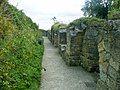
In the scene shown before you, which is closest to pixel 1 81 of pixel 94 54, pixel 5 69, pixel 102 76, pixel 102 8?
pixel 5 69

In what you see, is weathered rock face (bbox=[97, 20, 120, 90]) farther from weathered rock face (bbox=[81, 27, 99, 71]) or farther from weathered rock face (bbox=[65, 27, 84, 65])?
weathered rock face (bbox=[65, 27, 84, 65])

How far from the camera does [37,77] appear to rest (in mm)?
9734

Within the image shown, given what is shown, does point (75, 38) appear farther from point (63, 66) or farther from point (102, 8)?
point (102, 8)

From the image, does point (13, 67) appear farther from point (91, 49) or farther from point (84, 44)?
point (84, 44)

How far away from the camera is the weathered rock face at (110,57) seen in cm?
654

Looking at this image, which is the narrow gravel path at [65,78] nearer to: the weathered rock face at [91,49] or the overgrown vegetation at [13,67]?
the weathered rock face at [91,49]

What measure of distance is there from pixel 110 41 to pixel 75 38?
251 inches

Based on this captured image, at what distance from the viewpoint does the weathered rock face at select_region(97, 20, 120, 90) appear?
258 inches

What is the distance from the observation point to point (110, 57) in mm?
7004

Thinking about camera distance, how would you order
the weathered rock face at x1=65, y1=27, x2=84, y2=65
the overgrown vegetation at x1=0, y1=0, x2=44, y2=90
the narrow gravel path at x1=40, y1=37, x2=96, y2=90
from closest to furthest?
the overgrown vegetation at x1=0, y1=0, x2=44, y2=90 < the narrow gravel path at x1=40, y1=37, x2=96, y2=90 < the weathered rock face at x1=65, y1=27, x2=84, y2=65

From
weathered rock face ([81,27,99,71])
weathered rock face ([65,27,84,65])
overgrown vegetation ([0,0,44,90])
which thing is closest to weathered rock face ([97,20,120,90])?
overgrown vegetation ([0,0,44,90])

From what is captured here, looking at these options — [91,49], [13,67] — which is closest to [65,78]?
[91,49]

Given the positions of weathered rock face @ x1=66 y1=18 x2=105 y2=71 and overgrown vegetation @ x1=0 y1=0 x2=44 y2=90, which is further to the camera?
weathered rock face @ x1=66 y1=18 x2=105 y2=71

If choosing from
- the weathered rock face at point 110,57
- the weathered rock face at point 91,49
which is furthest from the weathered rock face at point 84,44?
the weathered rock face at point 110,57
